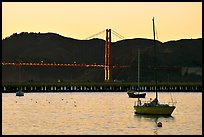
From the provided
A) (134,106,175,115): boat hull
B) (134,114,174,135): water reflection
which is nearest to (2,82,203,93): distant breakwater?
(134,114,174,135): water reflection

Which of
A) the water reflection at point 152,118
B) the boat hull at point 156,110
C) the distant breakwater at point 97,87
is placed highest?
the distant breakwater at point 97,87

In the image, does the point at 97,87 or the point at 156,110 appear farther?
the point at 97,87

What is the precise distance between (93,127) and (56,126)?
9.76 ft

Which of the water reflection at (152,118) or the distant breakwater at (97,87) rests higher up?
the distant breakwater at (97,87)

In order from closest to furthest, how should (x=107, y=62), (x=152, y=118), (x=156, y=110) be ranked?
(x=156, y=110) < (x=152, y=118) < (x=107, y=62)

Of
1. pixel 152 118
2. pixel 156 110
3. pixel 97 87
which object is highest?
pixel 97 87

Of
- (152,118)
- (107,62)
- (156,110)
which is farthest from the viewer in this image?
(107,62)

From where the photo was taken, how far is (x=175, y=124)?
5144 centimetres

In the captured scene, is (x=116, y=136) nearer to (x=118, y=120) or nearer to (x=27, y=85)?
(x=118, y=120)

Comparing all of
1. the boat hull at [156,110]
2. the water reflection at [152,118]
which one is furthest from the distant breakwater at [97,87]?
the boat hull at [156,110]

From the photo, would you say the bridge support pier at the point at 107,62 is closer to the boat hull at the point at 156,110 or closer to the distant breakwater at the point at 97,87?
Result: the distant breakwater at the point at 97,87

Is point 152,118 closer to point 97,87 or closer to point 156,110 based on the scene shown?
point 156,110

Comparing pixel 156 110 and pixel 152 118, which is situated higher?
pixel 156 110

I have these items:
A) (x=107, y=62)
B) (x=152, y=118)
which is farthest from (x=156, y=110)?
(x=107, y=62)
